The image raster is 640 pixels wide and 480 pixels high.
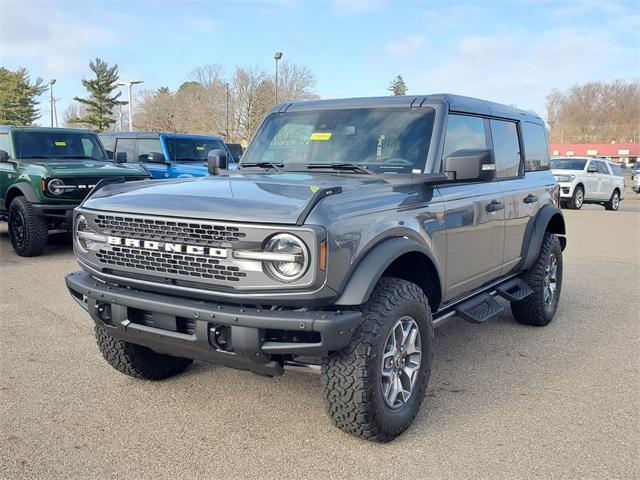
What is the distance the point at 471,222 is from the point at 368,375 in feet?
5.53

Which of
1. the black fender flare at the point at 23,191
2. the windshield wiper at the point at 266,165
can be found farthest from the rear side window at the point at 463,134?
the black fender flare at the point at 23,191

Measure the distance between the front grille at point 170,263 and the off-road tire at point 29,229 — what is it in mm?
5682

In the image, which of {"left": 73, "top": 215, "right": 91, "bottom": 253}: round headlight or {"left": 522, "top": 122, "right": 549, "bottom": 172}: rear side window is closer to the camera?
{"left": 73, "top": 215, "right": 91, "bottom": 253}: round headlight

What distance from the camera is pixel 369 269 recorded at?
304cm

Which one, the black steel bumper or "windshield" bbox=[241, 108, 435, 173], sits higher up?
"windshield" bbox=[241, 108, 435, 173]

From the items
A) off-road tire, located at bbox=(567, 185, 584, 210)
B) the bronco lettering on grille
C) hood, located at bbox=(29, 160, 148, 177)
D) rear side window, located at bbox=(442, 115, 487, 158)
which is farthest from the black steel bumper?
off-road tire, located at bbox=(567, 185, 584, 210)

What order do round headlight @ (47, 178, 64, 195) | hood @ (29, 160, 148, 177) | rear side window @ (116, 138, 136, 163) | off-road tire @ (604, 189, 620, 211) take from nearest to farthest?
round headlight @ (47, 178, 64, 195) → hood @ (29, 160, 148, 177) → rear side window @ (116, 138, 136, 163) → off-road tire @ (604, 189, 620, 211)

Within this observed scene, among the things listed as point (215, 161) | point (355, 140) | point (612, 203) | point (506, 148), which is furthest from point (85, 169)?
point (612, 203)

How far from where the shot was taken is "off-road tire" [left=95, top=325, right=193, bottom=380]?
12.9 ft

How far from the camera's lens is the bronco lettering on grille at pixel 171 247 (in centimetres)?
296

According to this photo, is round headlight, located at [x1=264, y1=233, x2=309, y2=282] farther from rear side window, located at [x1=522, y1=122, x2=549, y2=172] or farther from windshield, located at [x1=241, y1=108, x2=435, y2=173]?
rear side window, located at [x1=522, y1=122, x2=549, y2=172]

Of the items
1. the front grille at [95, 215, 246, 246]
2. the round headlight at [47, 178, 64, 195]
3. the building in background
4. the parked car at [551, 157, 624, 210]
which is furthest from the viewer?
the building in background

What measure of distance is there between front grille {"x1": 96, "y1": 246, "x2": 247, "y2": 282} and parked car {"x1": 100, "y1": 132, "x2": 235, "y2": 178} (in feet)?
25.1

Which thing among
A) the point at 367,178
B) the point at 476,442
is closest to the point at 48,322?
the point at 367,178
